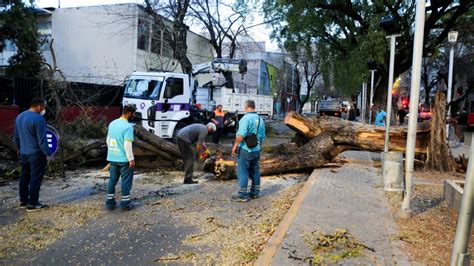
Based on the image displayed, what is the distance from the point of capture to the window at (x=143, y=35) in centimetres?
2434

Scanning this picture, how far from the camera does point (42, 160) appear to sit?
6.70m

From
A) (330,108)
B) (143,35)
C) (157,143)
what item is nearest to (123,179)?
(157,143)

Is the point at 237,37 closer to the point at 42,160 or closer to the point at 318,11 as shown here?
the point at 318,11

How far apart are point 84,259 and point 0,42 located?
1927cm

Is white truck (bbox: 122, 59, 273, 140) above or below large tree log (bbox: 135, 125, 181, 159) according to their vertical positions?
above

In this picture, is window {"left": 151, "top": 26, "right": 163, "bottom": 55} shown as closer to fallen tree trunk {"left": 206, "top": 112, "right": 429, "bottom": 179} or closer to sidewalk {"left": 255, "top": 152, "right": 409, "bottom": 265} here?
fallen tree trunk {"left": 206, "top": 112, "right": 429, "bottom": 179}

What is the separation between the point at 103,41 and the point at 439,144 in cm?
1999

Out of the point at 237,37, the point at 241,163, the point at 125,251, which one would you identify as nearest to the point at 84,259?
the point at 125,251

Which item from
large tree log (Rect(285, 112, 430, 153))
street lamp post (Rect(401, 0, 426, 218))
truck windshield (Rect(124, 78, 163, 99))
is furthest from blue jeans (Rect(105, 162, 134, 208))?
truck windshield (Rect(124, 78, 163, 99))

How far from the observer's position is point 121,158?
21.8 ft

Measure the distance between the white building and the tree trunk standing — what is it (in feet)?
54.0

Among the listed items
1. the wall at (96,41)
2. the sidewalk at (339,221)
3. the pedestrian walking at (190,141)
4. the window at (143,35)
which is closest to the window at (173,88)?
the pedestrian walking at (190,141)

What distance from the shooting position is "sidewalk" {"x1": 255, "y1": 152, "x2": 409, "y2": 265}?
4.50 metres

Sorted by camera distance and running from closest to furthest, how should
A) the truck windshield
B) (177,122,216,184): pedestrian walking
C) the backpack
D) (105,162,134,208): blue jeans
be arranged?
(105,162,134,208): blue jeans, the backpack, (177,122,216,184): pedestrian walking, the truck windshield
